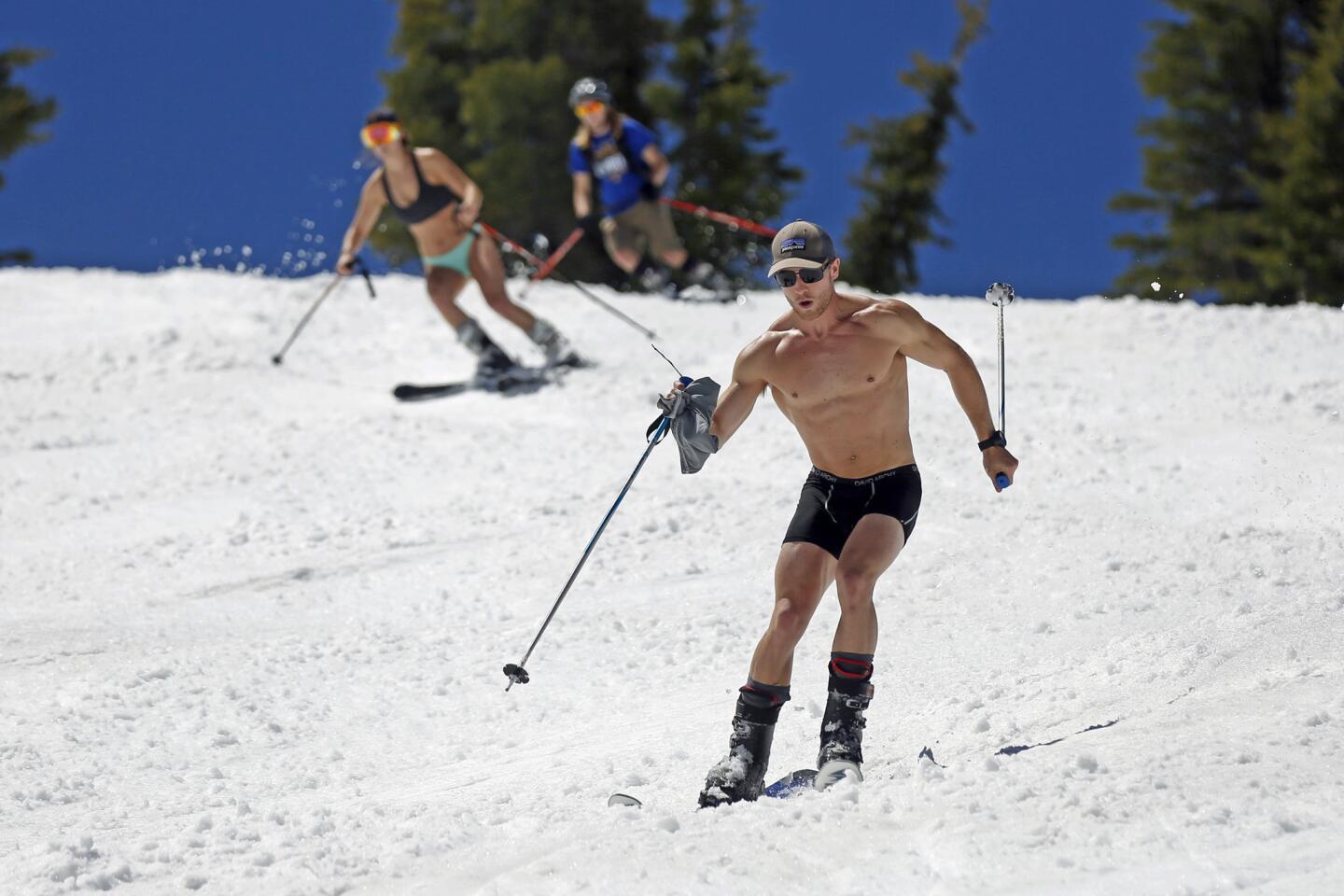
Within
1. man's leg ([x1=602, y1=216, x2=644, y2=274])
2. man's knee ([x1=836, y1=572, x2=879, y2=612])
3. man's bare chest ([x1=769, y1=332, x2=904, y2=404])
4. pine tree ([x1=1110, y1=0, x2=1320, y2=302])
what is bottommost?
man's knee ([x1=836, y1=572, x2=879, y2=612])

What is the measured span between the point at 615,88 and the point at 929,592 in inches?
804

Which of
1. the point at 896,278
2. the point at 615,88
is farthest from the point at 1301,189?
the point at 615,88

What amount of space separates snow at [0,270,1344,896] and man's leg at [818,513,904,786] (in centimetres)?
18

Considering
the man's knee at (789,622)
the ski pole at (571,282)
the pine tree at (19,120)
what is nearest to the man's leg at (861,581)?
the man's knee at (789,622)

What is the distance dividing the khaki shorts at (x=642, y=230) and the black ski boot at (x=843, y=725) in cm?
853

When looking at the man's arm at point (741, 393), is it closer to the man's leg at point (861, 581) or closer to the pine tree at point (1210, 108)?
the man's leg at point (861, 581)

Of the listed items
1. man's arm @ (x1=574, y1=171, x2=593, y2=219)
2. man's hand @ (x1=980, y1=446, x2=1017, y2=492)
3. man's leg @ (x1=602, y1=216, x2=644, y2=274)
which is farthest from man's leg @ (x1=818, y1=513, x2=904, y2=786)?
man's leg @ (x1=602, y1=216, x2=644, y2=274)

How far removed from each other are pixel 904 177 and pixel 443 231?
16.2 m

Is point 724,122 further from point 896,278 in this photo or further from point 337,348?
point 337,348

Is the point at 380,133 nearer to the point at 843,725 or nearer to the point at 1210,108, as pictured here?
the point at 843,725

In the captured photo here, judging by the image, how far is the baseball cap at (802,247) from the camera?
4.45 metres

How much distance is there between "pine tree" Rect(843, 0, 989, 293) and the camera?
2512 centimetres

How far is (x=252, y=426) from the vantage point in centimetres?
1013

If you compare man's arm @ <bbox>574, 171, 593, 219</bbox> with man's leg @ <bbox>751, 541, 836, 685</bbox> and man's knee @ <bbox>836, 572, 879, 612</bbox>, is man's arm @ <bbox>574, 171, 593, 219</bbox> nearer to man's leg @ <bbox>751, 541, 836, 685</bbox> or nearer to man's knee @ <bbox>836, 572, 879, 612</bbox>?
man's leg @ <bbox>751, 541, 836, 685</bbox>
